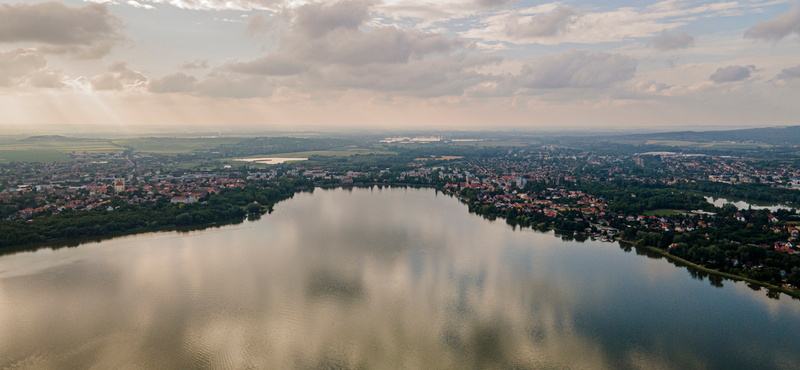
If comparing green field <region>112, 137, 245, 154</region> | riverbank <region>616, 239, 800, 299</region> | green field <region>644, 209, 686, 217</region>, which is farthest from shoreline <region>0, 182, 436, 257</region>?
green field <region>112, 137, 245, 154</region>

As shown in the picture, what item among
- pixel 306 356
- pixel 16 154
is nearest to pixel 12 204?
pixel 306 356

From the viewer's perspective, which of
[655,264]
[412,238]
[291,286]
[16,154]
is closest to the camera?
[291,286]

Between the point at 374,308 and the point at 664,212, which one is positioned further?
the point at 664,212

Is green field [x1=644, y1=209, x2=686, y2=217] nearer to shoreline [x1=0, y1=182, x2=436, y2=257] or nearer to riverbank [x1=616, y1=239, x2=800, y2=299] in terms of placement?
riverbank [x1=616, y1=239, x2=800, y2=299]

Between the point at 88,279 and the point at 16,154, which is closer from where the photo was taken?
the point at 88,279

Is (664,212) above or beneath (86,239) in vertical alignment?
above

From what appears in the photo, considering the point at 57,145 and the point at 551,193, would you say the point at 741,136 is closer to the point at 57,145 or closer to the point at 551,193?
the point at 551,193

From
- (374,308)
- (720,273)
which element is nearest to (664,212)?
(720,273)

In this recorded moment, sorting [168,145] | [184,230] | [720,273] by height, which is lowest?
[720,273]

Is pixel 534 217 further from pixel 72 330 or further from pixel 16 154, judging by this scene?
pixel 16 154
